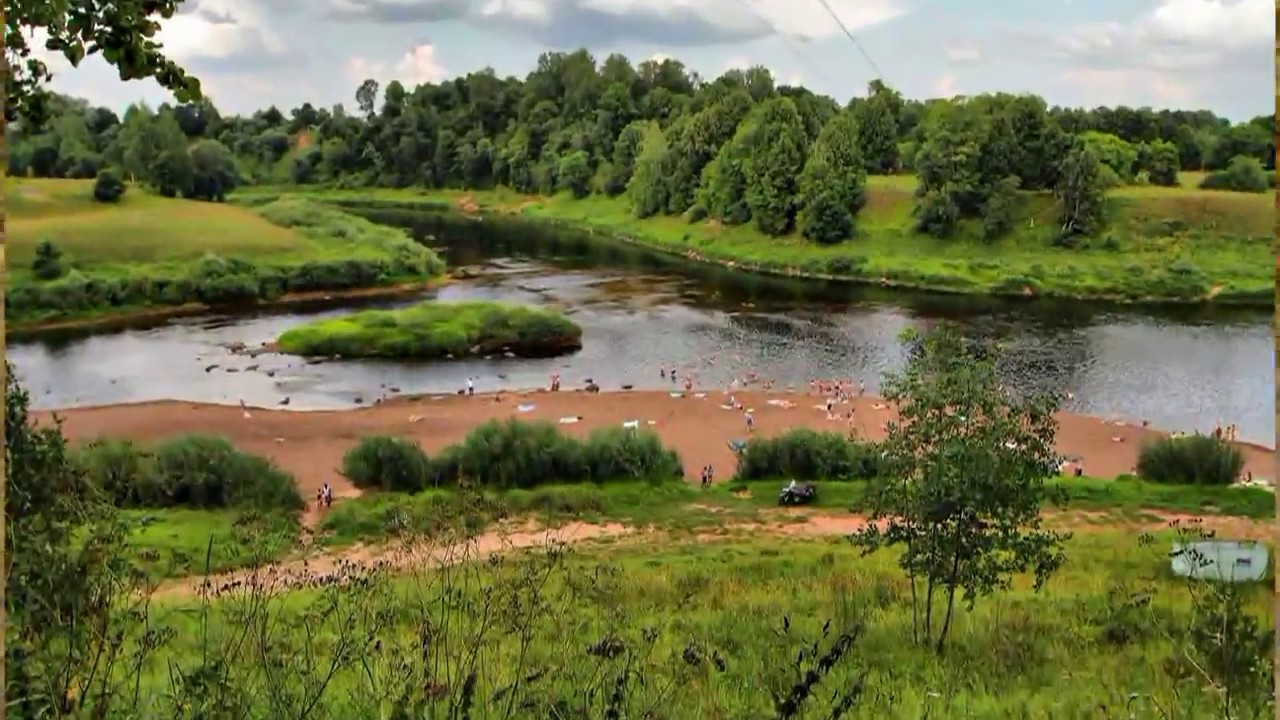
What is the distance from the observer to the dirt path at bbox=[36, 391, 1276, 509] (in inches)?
1018

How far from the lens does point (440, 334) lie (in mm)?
38406

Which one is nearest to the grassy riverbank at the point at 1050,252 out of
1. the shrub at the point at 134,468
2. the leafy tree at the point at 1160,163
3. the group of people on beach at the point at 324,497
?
the leafy tree at the point at 1160,163

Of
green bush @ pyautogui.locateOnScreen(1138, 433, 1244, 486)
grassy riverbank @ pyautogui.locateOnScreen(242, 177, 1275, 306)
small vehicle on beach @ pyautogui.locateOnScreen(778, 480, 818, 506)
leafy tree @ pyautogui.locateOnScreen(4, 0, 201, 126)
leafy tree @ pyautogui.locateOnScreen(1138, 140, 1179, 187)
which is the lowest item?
small vehicle on beach @ pyautogui.locateOnScreen(778, 480, 818, 506)

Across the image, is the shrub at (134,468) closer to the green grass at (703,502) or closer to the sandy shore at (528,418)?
the green grass at (703,502)

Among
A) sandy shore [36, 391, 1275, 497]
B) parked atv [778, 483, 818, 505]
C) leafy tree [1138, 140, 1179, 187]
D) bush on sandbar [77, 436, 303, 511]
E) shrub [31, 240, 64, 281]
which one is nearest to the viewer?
bush on sandbar [77, 436, 303, 511]

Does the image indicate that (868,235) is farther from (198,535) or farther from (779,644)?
(779,644)

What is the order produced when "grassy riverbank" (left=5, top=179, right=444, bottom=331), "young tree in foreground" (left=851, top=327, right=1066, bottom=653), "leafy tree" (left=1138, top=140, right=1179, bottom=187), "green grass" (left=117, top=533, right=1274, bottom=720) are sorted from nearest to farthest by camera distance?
"green grass" (left=117, top=533, right=1274, bottom=720) → "young tree in foreground" (left=851, top=327, right=1066, bottom=653) → "grassy riverbank" (left=5, top=179, right=444, bottom=331) → "leafy tree" (left=1138, top=140, right=1179, bottom=187)

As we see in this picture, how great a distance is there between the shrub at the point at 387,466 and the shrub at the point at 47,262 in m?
25.6

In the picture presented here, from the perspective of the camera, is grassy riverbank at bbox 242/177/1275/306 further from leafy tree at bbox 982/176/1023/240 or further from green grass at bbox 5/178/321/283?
green grass at bbox 5/178/321/283

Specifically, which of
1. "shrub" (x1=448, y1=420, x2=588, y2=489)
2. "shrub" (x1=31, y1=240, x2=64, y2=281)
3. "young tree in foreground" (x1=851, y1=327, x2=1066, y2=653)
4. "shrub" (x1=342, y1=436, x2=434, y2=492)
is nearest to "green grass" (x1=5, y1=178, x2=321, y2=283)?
"shrub" (x1=31, y1=240, x2=64, y2=281)

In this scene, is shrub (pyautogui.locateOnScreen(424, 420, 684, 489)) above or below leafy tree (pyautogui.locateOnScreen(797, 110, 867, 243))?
below

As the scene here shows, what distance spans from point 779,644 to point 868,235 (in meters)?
53.6

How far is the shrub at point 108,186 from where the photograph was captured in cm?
5384

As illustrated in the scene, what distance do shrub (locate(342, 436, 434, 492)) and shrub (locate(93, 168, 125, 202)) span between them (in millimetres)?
36900
